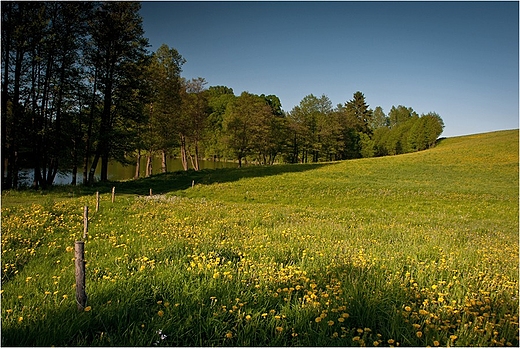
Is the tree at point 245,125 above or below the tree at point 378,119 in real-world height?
below

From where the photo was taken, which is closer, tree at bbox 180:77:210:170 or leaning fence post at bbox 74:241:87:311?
leaning fence post at bbox 74:241:87:311

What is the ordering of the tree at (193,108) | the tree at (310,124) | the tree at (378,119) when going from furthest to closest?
the tree at (378,119) → the tree at (310,124) → the tree at (193,108)

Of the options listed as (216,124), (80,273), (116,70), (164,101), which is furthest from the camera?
(216,124)

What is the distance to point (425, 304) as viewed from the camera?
4.32 meters

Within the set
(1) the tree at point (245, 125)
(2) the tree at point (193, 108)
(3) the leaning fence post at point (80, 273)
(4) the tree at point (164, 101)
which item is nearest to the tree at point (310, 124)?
(1) the tree at point (245, 125)

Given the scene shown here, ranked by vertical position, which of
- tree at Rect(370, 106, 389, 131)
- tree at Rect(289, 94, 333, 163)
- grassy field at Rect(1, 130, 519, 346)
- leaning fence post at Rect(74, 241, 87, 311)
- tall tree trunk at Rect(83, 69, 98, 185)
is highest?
tree at Rect(370, 106, 389, 131)

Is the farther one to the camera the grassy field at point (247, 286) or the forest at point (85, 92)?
the forest at point (85, 92)

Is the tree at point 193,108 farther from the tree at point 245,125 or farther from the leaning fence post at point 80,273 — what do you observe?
the leaning fence post at point 80,273

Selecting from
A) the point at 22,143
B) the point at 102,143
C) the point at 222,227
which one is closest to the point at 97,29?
the point at 102,143

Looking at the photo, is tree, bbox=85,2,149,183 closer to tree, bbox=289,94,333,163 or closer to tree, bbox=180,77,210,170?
tree, bbox=180,77,210,170

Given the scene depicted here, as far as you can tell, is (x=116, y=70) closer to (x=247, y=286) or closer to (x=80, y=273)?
(x=80, y=273)

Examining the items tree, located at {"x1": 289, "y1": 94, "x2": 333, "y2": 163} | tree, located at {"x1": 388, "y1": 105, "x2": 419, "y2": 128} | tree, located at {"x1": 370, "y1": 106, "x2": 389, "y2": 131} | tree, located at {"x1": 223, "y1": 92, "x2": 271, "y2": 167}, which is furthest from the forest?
tree, located at {"x1": 388, "y1": 105, "x2": 419, "y2": 128}

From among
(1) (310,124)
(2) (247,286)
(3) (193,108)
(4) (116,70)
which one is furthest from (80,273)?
(1) (310,124)

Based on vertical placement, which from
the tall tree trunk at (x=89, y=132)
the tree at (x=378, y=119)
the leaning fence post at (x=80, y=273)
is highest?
the tree at (x=378, y=119)
